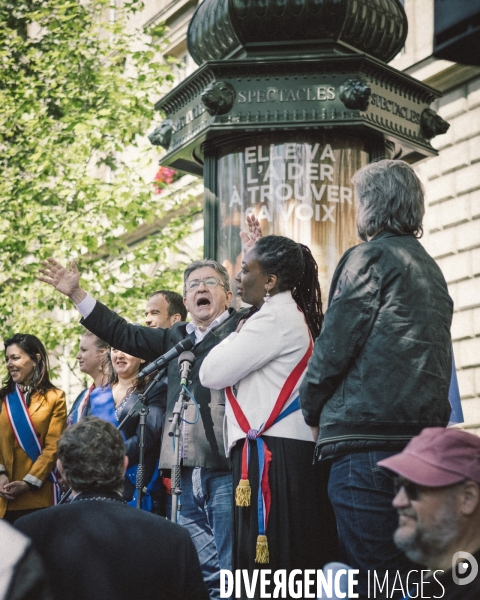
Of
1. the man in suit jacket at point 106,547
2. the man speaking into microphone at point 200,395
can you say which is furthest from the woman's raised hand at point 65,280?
the man in suit jacket at point 106,547

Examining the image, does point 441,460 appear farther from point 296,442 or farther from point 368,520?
point 296,442

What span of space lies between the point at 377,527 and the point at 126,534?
107 centimetres

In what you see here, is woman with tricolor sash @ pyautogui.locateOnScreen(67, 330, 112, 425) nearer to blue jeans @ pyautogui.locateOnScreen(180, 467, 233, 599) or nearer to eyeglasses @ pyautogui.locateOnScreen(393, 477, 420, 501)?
blue jeans @ pyautogui.locateOnScreen(180, 467, 233, 599)

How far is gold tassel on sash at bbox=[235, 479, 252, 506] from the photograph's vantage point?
5.12 m

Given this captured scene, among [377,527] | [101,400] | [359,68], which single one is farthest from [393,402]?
[101,400]

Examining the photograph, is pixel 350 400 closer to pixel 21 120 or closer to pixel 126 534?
pixel 126 534

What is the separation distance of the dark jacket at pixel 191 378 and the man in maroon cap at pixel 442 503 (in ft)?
8.72

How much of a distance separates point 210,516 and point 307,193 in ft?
7.68

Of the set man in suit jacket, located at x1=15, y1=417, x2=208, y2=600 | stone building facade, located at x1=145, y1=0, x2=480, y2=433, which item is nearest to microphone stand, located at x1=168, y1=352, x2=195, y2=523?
man in suit jacket, located at x1=15, y1=417, x2=208, y2=600

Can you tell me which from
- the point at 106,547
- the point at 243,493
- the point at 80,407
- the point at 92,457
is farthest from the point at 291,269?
the point at 80,407

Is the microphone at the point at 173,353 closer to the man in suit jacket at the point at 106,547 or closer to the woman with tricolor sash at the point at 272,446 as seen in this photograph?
the woman with tricolor sash at the point at 272,446

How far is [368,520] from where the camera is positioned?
429cm

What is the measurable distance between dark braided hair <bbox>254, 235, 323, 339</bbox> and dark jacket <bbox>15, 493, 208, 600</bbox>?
1921 millimetres

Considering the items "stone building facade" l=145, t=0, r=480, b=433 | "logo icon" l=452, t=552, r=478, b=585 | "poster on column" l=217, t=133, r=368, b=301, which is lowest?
"logo icon" l=452, t=552, r=478, b=585
